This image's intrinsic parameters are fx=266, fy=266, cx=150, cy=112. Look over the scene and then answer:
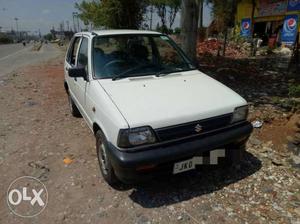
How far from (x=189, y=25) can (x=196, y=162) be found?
201 inches

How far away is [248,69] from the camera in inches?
370

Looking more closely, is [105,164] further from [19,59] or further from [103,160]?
[19,59]

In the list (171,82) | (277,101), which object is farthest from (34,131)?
(277,101)

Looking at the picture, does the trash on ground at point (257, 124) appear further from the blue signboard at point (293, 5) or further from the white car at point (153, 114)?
the blue signboard at point (293, 5)

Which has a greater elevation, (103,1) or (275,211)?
(103,1)

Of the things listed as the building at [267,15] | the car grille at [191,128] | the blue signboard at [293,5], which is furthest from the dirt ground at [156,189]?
the building at [267,15]

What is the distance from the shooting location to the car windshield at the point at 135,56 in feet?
11.8

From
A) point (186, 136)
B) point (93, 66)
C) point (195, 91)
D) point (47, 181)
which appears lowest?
point (47, 181)

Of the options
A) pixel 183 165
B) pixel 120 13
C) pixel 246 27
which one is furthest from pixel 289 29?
pixel 183 165

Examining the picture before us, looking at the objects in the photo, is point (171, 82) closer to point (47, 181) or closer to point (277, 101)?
point (47, 181)

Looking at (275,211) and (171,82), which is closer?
(275,211)

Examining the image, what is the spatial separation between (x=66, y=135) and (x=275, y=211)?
11.6ft

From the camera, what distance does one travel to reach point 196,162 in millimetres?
2896

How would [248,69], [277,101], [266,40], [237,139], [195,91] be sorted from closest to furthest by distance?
1. [237,139]
2. [195,91]
3. [277,101]
4. [248,69]
5. [266,40]
